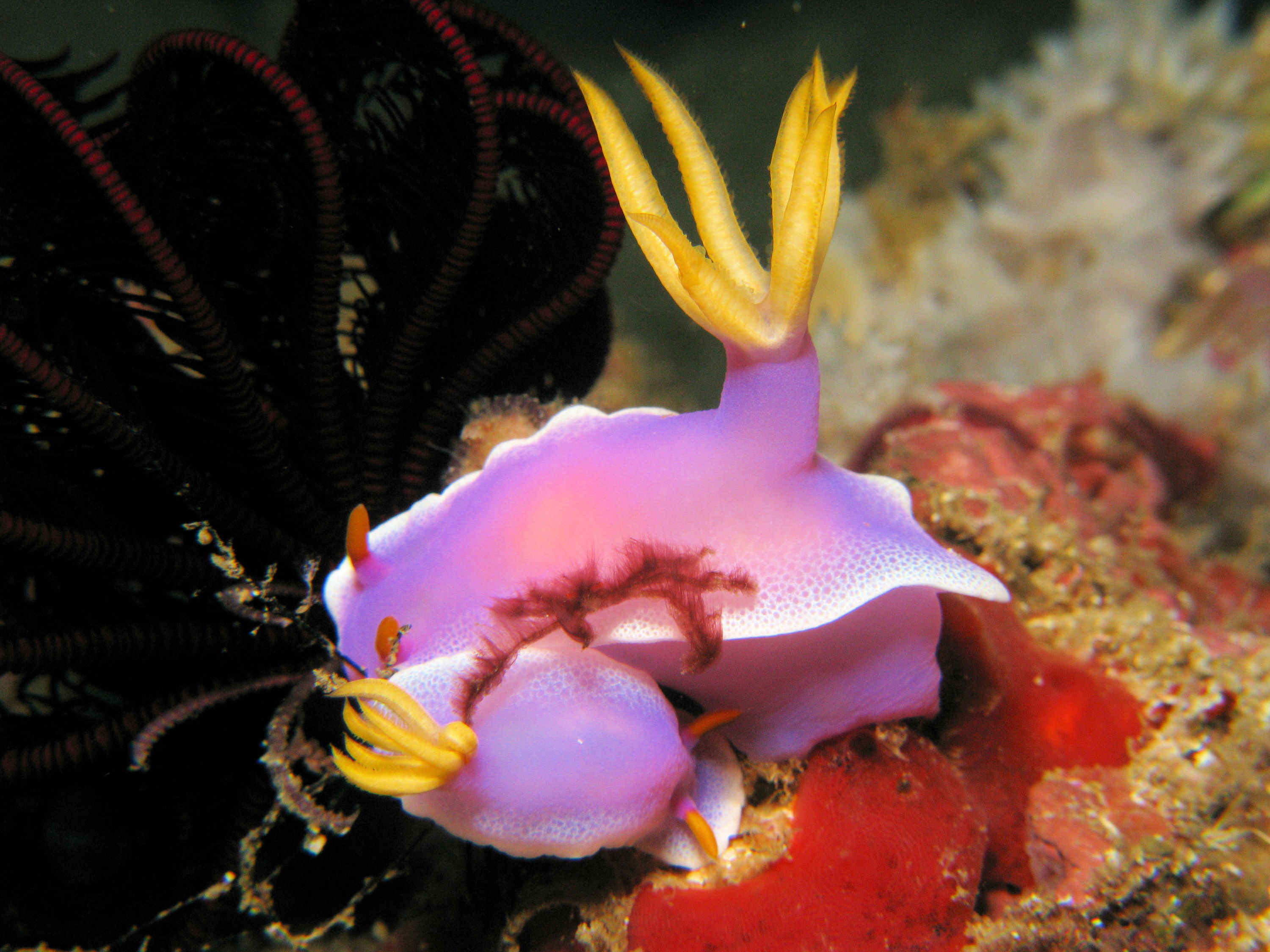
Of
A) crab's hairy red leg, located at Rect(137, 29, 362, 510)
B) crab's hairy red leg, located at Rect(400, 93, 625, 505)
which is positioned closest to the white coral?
crab's hairy red leg, located at Rect(400, 93, 625, 505)

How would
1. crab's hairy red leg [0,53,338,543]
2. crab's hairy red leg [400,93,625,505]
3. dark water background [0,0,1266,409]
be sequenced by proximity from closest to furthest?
crab's hairy red leg [0,53,338,543], crab's hairy red leg [400,93,625,505], dark water background [0,0,1266,409]

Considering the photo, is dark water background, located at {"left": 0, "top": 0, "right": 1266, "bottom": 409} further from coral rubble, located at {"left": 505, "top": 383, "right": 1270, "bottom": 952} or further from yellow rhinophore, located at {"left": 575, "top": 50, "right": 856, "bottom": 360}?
coral rubble, located at {"left": 505, "top": 383, "right": 1270, "bottom": 952}

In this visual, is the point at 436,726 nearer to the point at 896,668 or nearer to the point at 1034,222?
the point at 896,668

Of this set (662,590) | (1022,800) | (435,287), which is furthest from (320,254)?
(1022,800)

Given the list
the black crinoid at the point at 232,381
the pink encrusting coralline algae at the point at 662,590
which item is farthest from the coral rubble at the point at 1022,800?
the black crinoid at the point at 232,381

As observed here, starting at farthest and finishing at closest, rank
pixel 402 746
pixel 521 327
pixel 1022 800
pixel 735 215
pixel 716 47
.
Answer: pixel 716 47
pixel 521 327
pixel 1022 800
pixel 735 215
pixel 402 746

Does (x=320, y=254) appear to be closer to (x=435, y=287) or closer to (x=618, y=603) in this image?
(x=435, y=287)
